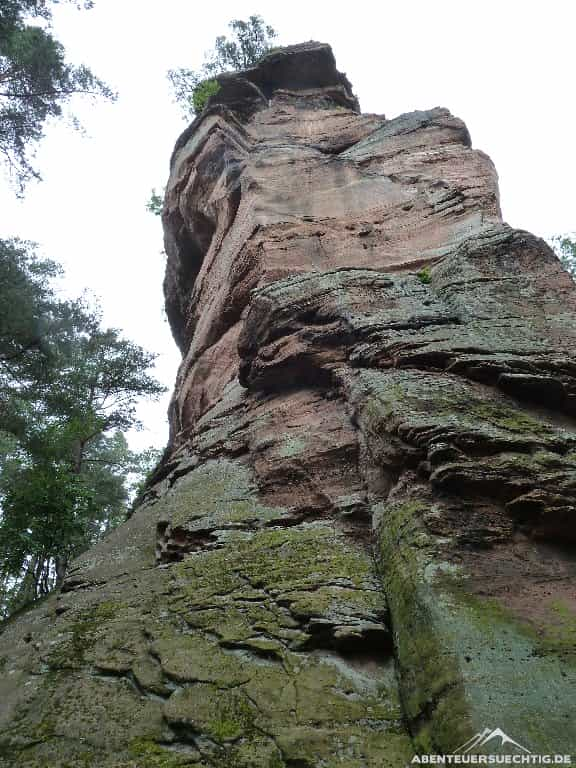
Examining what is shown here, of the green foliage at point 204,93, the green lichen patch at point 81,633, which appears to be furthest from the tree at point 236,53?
the green lichen patch at point 81,633

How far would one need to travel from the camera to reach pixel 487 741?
2721 millimetres

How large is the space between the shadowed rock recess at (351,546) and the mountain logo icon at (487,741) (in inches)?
1.1

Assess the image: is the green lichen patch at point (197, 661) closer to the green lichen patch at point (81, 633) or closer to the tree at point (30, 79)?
the green lichen patch at point (81, 633)

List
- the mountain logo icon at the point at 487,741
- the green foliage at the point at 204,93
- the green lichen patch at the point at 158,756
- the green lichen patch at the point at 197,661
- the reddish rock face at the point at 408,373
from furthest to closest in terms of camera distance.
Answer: the green foliage at the point at 204,93 → the green lichen patch at the point at 197,661 → the reddish rock face at the point at 408,373 → the green lichen patch at the point at 158,756 → the mountain logo icon at the point at 487,741

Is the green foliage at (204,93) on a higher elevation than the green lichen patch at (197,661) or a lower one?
higher

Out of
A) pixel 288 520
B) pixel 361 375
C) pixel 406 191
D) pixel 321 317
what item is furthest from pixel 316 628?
pixel 406 191

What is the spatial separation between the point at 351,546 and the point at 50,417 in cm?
1415

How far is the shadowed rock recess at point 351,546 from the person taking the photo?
3.27 meters

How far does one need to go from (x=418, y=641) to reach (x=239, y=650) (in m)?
1.24

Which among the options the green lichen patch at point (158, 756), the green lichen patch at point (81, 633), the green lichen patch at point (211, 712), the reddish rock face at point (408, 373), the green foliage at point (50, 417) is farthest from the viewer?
the green foliage at point (50, 417)

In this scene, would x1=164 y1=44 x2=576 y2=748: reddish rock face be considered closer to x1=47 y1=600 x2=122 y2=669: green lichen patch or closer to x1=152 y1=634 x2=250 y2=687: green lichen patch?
x1=152 y1=634 x2=250 y2=687: green lichen patch

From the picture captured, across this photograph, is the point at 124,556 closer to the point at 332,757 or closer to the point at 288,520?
the point at 288,520

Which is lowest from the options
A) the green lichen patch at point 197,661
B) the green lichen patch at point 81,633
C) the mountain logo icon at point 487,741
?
the mountain logo icon at point 487,741

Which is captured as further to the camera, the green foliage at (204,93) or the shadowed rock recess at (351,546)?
the green foliage at (204,93)
